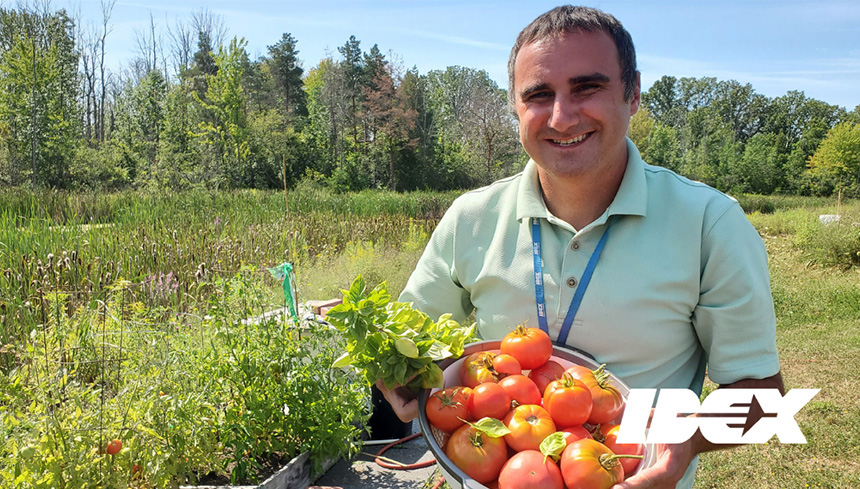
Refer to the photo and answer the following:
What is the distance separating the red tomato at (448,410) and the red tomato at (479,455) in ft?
0.23

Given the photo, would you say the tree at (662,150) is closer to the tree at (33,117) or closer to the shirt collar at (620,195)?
the tree at (33,117)

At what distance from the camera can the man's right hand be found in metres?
1.55

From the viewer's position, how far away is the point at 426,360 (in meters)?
1.46

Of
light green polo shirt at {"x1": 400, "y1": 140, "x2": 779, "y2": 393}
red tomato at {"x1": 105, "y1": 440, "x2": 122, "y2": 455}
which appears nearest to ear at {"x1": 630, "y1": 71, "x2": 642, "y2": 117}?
light green polo shirt at {"x1": 400, "y1": 140, "x2": 779, "y2": 393}

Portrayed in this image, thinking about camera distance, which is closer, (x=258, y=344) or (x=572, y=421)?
(x=572, y=421)

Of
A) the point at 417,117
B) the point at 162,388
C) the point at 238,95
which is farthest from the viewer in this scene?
the point at 417,117

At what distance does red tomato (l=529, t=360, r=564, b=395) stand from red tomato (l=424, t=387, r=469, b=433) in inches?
8.0

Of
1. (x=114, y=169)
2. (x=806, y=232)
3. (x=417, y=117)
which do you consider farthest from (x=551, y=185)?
(x=417, y=117)

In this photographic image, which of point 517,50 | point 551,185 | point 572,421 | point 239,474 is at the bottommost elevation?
point 239,474

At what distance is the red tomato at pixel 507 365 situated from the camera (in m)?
1.44

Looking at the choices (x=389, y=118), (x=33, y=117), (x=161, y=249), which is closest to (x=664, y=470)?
(x=161, y=249)

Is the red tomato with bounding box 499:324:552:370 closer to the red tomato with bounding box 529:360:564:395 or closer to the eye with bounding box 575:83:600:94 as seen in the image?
the red tomato with bounding box 529:360:564:395

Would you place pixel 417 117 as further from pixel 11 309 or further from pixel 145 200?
pixel 11 309

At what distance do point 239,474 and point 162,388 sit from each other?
1.93ft
